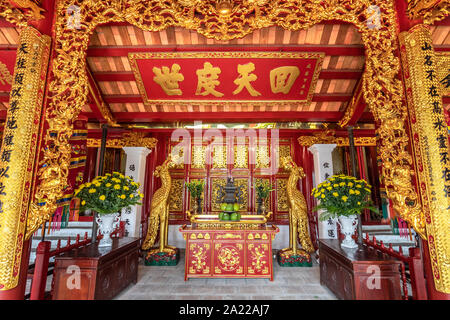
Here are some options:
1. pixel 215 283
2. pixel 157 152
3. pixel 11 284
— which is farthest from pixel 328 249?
pixel 157 152

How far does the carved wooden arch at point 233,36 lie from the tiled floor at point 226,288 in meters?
1.57

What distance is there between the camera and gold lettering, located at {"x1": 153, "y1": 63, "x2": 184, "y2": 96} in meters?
3.54

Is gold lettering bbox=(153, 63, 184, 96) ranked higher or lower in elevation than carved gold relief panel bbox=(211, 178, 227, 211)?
higher

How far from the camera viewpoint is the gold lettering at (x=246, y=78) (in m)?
3.50

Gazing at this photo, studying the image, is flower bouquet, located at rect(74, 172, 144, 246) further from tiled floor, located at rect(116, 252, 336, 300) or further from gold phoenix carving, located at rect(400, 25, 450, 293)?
gold phoenix carving, located at rect(400, 25, 450, 293)

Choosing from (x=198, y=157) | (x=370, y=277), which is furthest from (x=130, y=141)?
(x=370, y=277)

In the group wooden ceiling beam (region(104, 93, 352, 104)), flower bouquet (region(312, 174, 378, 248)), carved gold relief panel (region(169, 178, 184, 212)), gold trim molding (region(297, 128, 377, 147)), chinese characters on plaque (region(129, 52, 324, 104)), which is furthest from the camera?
carved gold relief panel (region(169, 178, 184, 212))

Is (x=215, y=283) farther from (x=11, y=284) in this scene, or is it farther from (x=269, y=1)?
(x=269, y=1)

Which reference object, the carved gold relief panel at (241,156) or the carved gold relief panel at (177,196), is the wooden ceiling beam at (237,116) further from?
the carved gold relief panel at (177,196)

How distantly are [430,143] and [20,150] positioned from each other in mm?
3490

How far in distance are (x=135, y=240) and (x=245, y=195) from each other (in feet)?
9.67

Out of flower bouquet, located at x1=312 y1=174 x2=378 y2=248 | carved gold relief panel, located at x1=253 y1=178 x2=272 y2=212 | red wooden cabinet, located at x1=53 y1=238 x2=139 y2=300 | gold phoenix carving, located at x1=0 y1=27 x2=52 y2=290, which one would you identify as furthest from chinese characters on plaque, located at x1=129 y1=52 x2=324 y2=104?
red wooden cabinet, located at x1=53 y1=238 x2=139 y2=300

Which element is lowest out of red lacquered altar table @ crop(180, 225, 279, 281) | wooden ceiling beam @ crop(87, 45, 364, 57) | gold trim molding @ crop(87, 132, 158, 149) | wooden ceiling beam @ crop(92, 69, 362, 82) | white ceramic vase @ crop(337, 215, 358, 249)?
red lacquered altar table @ crop(180, 225, 279, 281)

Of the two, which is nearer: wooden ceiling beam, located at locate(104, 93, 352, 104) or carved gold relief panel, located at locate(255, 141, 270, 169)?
wooden ceiling beam, located at locate(104, 93, 352, 104)
